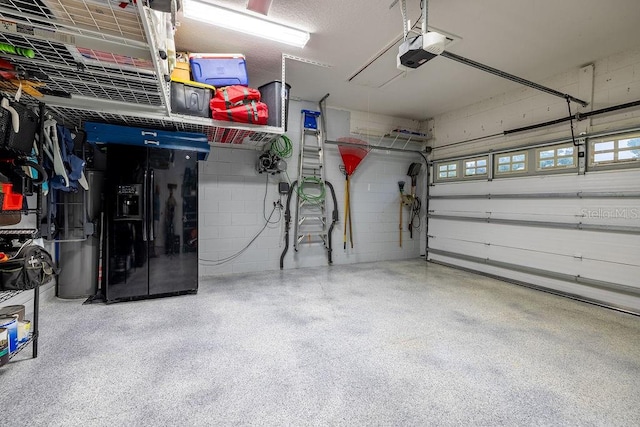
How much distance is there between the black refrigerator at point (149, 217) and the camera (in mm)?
3115

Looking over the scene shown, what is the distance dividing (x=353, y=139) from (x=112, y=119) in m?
3.53

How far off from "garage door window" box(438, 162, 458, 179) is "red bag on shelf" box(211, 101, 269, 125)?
3.86 m

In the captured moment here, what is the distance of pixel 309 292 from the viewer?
366 cm

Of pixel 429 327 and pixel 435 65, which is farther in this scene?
pixel 435 65

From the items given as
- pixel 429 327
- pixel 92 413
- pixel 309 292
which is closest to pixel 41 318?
pixel 92 413

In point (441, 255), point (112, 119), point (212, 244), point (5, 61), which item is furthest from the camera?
point (441, 255)

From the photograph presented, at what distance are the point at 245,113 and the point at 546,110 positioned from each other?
421 cm

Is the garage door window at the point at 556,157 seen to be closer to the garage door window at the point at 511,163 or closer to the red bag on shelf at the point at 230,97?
the garage door window at the point at 511,163

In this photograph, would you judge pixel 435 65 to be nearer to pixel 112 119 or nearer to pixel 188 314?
pixel 112 119

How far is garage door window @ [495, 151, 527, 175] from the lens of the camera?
429cm

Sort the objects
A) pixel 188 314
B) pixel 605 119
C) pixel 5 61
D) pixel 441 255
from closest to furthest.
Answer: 1. pixel 5 61
2. pixel 188 314
3. pixel 605 119
4. pixel 441 255

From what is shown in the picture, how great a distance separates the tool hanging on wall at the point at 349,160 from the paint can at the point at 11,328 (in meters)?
4.30

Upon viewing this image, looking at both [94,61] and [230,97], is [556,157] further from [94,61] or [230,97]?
[94,61]

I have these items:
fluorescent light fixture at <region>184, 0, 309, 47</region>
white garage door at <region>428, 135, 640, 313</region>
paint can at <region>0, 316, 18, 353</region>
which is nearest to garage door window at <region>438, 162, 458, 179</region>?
white garage door at <region>428, 135, 640, 313</region>
